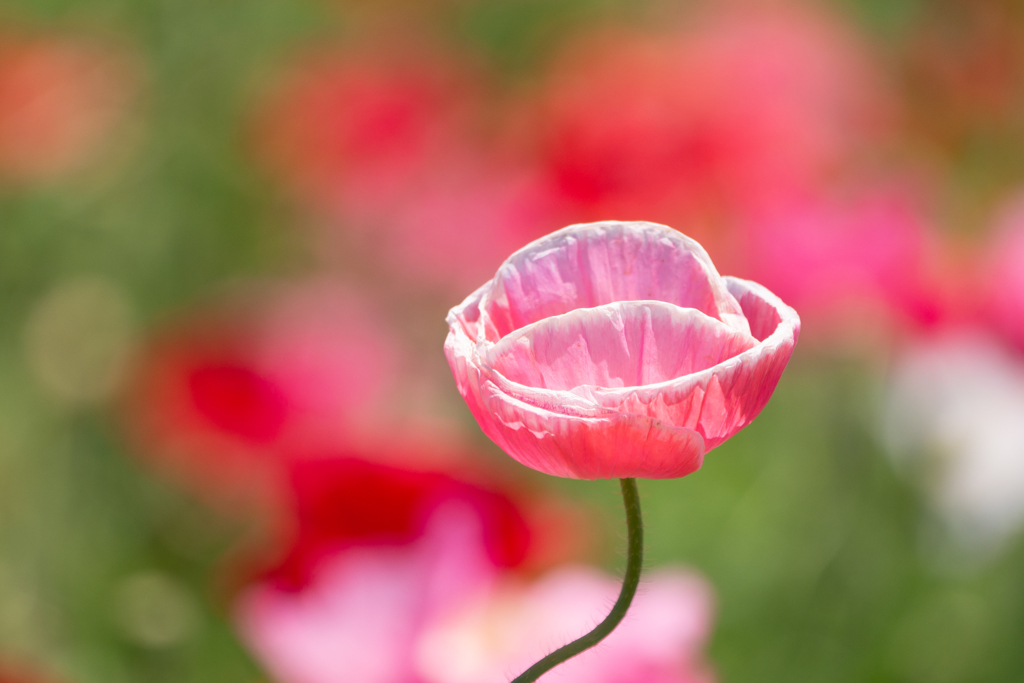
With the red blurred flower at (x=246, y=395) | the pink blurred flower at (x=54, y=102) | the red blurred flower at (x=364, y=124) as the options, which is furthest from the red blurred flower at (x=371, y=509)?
the pink blurred flower at (x=54, y=102)

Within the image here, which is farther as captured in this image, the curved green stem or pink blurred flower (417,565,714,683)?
pink blurred flower (417,565,714,683)

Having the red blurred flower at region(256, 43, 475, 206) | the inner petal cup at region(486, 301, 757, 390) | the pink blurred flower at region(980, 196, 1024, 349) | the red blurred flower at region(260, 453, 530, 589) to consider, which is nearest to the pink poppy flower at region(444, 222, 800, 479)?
the inner petal cup at region(486, 301, 757, 390)

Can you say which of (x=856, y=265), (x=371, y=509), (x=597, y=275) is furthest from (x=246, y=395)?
(x=597, y=275)

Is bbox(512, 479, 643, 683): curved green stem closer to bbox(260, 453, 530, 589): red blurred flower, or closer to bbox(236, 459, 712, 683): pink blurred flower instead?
bbox(236, 459, 712, 683): pink blurred flower

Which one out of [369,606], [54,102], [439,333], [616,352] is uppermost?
[616,352]

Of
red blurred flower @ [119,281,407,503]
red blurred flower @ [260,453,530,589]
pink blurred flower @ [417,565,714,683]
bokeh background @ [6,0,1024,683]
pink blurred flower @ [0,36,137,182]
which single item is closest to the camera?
pink blurred flower @ [417,565,714,683]

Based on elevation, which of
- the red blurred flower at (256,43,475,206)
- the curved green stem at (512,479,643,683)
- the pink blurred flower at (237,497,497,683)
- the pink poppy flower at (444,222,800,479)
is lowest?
the pink blurred flower at (237,497,497,683)

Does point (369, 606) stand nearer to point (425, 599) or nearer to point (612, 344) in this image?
point (425, 599)

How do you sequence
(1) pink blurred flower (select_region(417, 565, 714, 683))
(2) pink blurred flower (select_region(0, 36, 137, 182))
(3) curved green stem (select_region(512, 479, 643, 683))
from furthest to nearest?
1. (2) pink blurred flower (select_region(0, 36, 137, 182))
2. (1) pink blurred flower (select_region(417, 565, 714, 683))
3. (3) curved green stem (select_region(512, 479, 643, 683))
